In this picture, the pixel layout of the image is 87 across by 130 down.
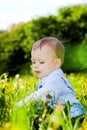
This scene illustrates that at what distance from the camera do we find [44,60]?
4.08 metres

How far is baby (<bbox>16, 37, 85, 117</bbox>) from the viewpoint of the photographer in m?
3.87

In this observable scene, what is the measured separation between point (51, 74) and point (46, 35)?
1604cm

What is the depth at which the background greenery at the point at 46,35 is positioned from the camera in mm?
17922

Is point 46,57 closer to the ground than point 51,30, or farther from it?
farther from it

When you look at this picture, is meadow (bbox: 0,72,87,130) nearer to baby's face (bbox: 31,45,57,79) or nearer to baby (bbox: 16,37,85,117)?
baby (bbox: 16,37,85,117)

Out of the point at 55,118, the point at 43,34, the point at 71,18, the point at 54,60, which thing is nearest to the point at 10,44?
the point at 43,34

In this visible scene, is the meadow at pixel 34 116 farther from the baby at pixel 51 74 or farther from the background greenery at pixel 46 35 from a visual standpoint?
the background greenery at pixel 46 35

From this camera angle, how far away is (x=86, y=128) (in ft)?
8.42

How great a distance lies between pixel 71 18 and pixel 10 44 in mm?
3485

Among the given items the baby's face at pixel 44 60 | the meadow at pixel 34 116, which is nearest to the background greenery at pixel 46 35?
the baby's face at pixel 44 60

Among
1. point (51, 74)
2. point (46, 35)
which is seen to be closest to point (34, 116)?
point (51, 74)

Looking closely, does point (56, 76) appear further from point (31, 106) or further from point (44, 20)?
point (44, 20)

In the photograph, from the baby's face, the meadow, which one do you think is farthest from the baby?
the meadow

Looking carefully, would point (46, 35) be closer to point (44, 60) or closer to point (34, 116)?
point (44, 60)
